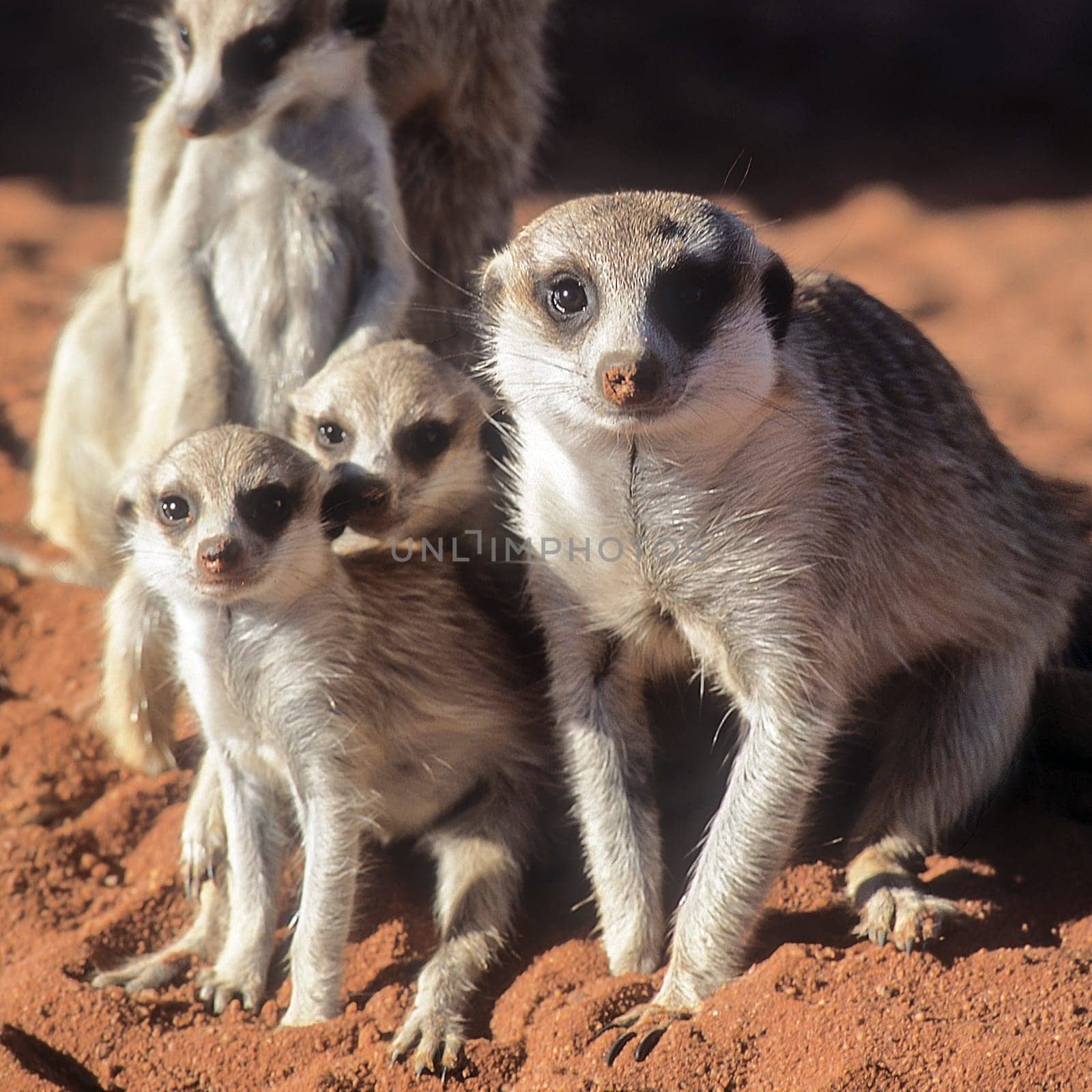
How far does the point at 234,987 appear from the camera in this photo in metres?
2.82

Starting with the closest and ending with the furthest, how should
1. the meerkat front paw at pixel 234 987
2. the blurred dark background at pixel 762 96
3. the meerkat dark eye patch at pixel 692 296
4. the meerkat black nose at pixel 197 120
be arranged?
1. the meerkat dark eye patch at pixel 692 296
2. the meerkat front paw at pixel 234 987
3. the meerkat black nose at pixel 197 120
4. the blurred dark background at pixel 762 96

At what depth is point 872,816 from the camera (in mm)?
2951

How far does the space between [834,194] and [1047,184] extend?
1.07 m

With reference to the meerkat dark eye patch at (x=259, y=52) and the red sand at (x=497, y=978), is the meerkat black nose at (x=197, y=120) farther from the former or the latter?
the red sand at (x=497, y=978)

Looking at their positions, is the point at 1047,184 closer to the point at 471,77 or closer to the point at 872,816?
the point at 471,77

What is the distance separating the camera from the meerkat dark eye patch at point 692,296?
2354 millimetres

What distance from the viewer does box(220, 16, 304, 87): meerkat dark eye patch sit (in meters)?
3.33

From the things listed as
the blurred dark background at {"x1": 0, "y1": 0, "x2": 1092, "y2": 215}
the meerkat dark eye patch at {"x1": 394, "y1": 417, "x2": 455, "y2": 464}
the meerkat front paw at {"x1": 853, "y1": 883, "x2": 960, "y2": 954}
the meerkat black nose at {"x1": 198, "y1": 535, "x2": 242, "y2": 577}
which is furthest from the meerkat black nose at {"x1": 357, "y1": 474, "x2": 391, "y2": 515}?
the blurred dark background at {"x1": 0, "y1": 0, "x2": 1092, "y2": 215}

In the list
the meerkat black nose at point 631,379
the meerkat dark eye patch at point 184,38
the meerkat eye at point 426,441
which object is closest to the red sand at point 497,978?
the meerkat eye at point 426,441

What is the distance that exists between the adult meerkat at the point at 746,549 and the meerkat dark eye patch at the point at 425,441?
23 cm

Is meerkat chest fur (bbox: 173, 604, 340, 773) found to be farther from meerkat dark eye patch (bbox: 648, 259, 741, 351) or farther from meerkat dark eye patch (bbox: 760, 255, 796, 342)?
meerkat dark eye patch (bbox: 760, 255, 796, 342)

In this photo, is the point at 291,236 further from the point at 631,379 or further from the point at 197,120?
the point at 631,379

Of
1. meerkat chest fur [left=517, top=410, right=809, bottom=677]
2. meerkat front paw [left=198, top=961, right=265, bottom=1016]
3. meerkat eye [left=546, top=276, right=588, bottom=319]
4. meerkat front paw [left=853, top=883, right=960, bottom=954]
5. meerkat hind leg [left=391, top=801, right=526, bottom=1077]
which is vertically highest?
meerkat eye [left=546, top=276, right=588, bottom=319]

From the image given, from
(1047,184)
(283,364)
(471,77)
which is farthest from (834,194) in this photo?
(283,364)
